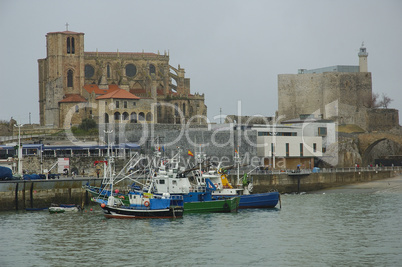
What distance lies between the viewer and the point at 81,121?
99625mm

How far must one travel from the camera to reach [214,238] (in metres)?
43.9

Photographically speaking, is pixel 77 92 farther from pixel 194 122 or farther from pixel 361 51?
pixel 361 51

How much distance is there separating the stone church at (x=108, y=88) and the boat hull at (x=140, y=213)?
46860mm

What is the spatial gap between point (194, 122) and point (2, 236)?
64.4 m

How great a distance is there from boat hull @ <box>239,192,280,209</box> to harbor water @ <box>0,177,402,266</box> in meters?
1.36

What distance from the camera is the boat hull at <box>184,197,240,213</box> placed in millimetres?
55094

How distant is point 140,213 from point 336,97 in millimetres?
68441

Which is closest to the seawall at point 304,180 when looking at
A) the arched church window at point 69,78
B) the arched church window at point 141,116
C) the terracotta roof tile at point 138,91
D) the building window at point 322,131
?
the building window at point 322,131

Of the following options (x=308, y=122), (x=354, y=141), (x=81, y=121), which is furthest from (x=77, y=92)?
(x=354, y=141)

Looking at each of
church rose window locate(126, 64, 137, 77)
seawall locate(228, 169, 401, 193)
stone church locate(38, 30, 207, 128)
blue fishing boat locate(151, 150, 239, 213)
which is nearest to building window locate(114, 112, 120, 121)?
stone church locate(38, 30, 207, 128)

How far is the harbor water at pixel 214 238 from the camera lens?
124 feet

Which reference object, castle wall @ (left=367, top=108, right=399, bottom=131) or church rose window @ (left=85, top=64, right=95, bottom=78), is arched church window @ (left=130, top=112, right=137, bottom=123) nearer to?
church rose window @ (left=85, top=64, right=95, bottom=78)

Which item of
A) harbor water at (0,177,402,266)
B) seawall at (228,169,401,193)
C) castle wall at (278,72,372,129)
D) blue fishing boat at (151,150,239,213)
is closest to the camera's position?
harbor water at (0,177,402,266)

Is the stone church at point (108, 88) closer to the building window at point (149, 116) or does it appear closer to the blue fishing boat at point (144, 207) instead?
the building window at point (149, 116)
